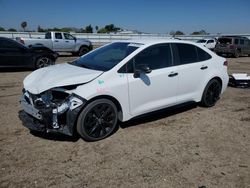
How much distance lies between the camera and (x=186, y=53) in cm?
652

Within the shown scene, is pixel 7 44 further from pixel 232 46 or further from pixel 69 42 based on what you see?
pixel 232 46

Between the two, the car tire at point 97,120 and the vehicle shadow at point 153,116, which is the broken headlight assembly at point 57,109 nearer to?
the car tire at point 97,120

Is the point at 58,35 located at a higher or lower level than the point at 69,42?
higher

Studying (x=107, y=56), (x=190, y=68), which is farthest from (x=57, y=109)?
(x=190, y=68)

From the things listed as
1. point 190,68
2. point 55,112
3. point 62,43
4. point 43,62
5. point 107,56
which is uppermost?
point 62,43

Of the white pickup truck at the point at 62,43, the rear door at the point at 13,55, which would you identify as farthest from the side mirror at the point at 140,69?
the white pickup truck at the point at 62,43

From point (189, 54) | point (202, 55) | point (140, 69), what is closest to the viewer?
point (140, 69)

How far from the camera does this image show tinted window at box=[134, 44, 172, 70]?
567cm

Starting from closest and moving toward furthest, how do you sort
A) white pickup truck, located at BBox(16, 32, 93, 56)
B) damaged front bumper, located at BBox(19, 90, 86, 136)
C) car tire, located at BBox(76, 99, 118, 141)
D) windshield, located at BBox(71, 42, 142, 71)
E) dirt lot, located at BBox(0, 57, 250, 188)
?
1. dirt lot, located at BBox(0, 57, 250, 188)
2. damaged front bumper, located at BBox(19, 90, 86, 136)
3. car tire, located at BBox(76, 99, 118, 141)
4. windshield, located at BBox(71, 42, 142, 71)
5. white pickup truck, located at BBox(16, 32, 93, 56)

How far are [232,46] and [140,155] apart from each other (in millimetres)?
21662

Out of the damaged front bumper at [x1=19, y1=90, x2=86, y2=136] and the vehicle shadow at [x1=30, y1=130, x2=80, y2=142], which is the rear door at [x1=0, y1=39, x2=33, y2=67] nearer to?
the vehicle shadow at [x1=30, y1=130, x2=80, y2=142]

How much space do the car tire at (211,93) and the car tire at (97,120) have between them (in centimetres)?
267

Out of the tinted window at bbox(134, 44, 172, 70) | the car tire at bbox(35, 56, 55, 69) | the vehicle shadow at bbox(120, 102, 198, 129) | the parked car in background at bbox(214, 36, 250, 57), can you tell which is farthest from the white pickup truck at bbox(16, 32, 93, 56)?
the tinted window at bbox(134, 44, 172, 70)

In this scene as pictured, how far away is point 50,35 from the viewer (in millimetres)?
22031
